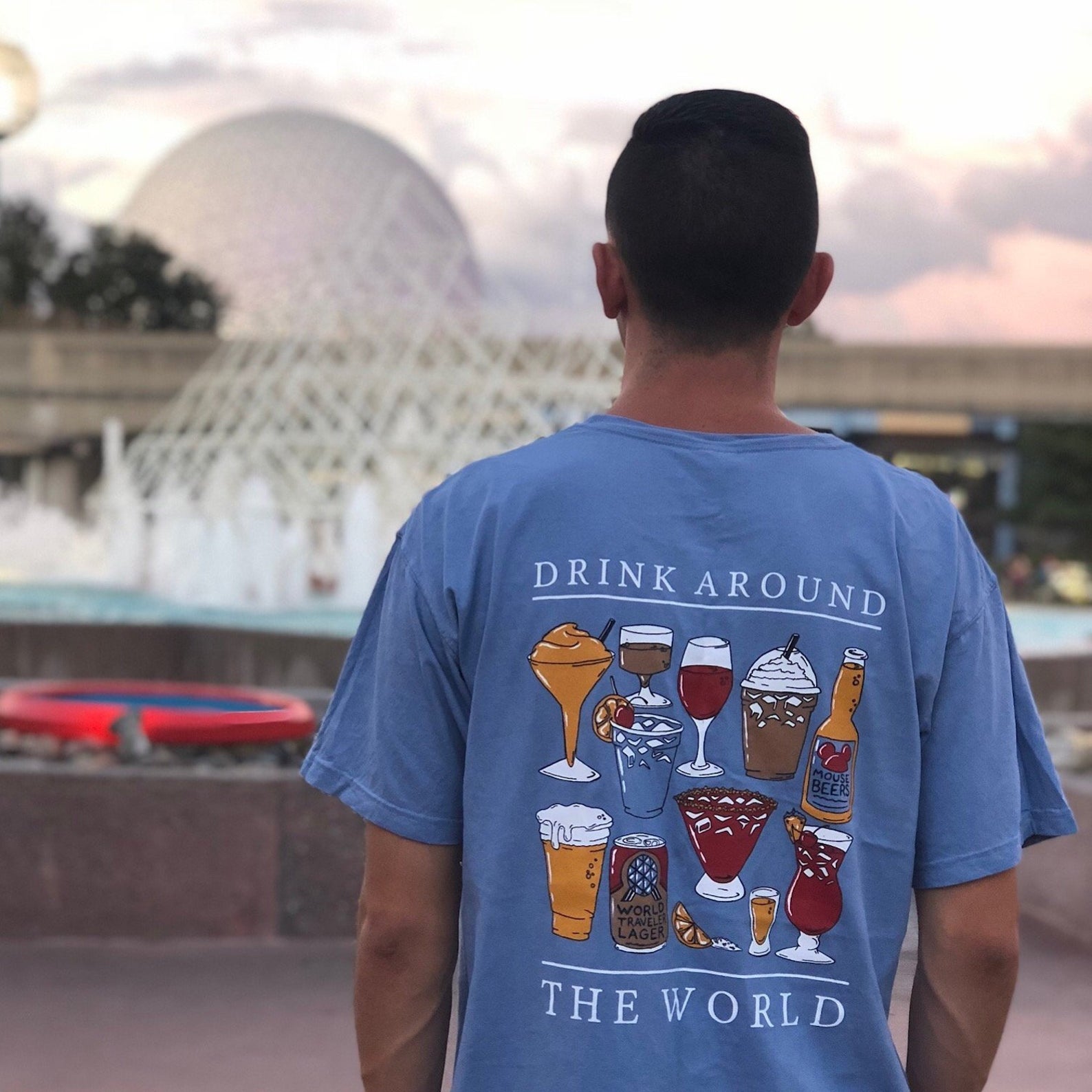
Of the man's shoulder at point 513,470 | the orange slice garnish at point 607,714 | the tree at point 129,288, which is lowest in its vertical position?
the orange slice garnish at point 607,714

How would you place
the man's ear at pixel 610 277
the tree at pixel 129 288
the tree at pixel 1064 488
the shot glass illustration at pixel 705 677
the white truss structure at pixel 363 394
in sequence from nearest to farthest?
the shot glass illustration at pixel 705 677 → the man's ear at pixel 610 277 → the white truss structure at pixel 363 394 → the tree at pixel 1064 488 → the tree at pixel 129 288

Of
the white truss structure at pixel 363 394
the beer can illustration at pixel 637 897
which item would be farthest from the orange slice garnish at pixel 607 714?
the white truss structure at pixel 363 394

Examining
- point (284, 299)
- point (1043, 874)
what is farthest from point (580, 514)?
point (284, 299)

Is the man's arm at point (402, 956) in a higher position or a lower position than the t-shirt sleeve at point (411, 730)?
lower

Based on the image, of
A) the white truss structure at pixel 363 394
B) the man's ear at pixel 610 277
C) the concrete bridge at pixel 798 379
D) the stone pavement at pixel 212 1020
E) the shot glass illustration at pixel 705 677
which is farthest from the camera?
the concrete bridge at pixel 798 379

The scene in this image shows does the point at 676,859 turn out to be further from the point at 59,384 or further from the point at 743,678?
the point at 59,384

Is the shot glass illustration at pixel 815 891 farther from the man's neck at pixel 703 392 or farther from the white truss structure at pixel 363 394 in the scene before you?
the white truss structure at pixel 363 394

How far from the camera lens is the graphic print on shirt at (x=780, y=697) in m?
1.57

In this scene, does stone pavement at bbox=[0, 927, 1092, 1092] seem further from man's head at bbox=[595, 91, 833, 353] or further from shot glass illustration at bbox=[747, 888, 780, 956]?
man's head at bbox=[595, 91, 833, 353]

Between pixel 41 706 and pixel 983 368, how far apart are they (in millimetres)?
38875

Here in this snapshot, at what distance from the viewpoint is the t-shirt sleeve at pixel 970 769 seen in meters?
1.64

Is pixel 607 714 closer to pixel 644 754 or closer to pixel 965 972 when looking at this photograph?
pixel 644 754

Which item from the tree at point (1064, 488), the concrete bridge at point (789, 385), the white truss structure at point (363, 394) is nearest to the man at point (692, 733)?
the white truss structure at point (363, 394)

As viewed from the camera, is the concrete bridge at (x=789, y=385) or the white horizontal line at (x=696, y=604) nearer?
the white horizontal line at (x=696, y=604)
